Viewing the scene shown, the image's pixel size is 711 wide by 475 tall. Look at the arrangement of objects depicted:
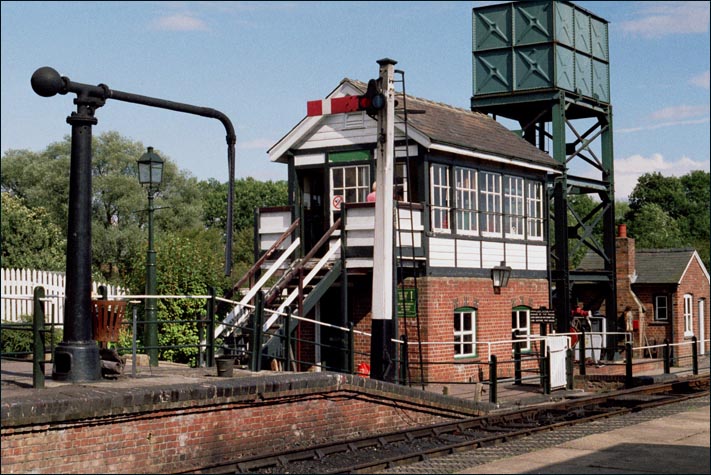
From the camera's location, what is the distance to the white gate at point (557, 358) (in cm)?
2017

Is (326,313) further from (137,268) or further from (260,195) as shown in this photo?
(260,195)

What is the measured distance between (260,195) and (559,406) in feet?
189

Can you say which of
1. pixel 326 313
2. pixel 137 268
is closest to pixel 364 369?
pixel 326 313

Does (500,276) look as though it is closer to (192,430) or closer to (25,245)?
(192,430)

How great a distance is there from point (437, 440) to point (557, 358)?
678 cm

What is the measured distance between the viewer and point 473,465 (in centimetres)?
1161

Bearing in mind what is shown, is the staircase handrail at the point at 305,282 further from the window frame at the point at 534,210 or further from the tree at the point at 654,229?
the tree at the point at 654,229

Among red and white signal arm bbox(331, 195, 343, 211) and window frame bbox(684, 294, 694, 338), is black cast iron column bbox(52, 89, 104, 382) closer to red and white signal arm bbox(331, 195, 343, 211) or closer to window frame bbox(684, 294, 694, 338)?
red and white signal arm bbox(331, 195, 343, 211)

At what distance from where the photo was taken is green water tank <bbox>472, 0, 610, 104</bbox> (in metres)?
27.8

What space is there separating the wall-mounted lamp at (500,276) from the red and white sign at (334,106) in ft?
23.7

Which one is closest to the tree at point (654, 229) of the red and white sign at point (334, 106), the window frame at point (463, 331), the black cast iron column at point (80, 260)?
the window frame at point (463, 331)

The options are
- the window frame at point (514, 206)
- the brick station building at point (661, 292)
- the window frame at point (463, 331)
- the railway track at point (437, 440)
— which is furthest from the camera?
the brick station building at point (661, 292)

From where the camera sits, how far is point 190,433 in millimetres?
11727

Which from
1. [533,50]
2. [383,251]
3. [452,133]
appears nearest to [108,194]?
[533,50]
